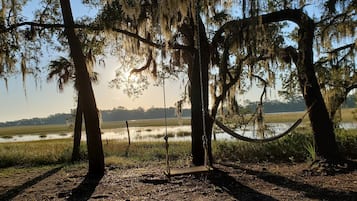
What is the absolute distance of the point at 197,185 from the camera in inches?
241

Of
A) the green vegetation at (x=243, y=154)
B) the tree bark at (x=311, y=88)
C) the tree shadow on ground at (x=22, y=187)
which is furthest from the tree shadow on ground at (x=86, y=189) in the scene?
the tree bark at (x=311, y=88)

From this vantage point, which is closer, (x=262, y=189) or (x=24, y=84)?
(x=262, y=189)

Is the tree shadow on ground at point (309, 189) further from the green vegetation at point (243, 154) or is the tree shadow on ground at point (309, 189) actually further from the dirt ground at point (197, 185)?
the green vegetation at point (243, 154)

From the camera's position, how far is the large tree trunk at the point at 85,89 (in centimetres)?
758

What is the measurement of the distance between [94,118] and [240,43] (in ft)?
11.2

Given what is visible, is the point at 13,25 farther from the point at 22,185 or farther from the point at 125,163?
the point at 125,163

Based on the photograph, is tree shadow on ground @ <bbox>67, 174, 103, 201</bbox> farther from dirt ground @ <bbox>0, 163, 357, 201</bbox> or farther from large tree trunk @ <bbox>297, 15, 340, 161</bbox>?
large tree trunk @ <bbox>297, 15, 340, 161</bbox>

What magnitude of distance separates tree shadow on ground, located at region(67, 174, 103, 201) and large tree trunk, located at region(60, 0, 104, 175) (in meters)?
0.43

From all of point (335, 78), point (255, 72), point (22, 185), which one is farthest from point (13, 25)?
point (335, 78)

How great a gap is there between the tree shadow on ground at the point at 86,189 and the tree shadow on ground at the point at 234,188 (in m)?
Answer: 2.12

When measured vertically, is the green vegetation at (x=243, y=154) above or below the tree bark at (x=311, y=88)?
below

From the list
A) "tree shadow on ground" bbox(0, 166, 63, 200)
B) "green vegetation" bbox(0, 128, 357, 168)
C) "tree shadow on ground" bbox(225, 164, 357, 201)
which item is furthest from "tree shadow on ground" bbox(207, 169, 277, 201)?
"tree shadow on ground" bbox(0, 166, 63, 200)

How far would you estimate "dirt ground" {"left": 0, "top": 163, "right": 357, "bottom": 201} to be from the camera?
17.0 feet

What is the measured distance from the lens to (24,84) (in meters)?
8.47
